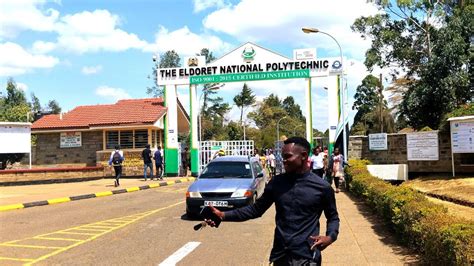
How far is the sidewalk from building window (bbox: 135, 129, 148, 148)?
19.2m

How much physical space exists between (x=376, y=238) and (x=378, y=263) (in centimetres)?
191

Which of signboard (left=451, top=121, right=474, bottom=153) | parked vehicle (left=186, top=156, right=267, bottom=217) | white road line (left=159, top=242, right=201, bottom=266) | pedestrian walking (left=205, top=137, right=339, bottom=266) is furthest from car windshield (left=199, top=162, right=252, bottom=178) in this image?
signboard (left=451, top=121, right=474, bottom=153)

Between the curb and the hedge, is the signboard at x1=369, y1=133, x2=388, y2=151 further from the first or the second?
the hedge

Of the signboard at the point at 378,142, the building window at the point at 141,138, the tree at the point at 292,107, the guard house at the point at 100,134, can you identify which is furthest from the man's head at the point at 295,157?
the tree at the point at 292,107

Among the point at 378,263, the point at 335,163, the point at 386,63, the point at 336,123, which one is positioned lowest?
the point at 378,263

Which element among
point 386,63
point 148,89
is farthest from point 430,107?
point 148,89

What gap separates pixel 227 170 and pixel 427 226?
7111mm

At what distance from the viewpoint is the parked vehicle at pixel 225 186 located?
11.1 meters

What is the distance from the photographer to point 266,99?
354 ft

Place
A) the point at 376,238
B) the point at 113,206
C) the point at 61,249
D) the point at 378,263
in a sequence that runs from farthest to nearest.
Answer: the point at 113,206
the point at 376,238
the point at 61,249
the point at 378,263

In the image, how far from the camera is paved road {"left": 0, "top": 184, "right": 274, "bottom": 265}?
295 inches

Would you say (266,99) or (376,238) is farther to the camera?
(266,99)

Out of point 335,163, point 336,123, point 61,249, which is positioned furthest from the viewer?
point 336,123

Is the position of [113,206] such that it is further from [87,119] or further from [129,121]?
[87,119]
